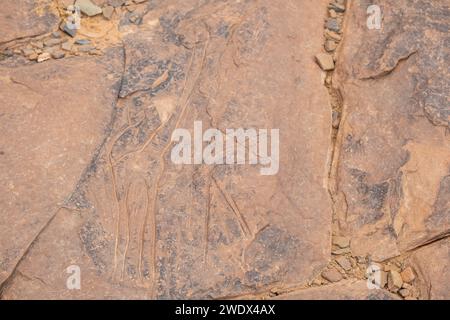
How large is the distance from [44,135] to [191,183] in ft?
3.16

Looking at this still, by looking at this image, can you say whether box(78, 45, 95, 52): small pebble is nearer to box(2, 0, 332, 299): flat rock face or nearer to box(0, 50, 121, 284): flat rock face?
box(0, 50, 121, 284): flat rock face

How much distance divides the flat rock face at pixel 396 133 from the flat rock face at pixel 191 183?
0.18 metres

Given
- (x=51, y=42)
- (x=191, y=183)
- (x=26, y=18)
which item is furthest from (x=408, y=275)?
(x=26, y=18)

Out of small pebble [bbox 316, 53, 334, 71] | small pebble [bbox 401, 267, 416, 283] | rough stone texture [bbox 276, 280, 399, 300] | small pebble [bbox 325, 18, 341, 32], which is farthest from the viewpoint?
small pebble [bbox 325, 18, 341, 32]

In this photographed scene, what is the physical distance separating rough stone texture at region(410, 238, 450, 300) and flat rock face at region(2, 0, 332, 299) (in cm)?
55

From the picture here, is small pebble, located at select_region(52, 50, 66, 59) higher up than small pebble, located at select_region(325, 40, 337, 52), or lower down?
lower down

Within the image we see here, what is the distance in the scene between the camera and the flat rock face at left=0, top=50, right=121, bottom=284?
374 cm

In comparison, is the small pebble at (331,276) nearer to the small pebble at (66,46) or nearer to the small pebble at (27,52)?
the small pebble at (66,46)

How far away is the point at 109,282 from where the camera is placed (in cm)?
367

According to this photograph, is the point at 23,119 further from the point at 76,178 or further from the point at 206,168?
the point at 206,168

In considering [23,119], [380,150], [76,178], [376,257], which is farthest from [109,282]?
[380,150]

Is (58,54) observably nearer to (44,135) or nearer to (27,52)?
(27,52)

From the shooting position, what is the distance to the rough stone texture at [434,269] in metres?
3.70

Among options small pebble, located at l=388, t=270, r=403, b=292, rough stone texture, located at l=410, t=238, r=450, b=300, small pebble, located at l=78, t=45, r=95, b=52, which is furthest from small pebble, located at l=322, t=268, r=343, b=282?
small pebble, located at l=78, t=45, r=95, b=52
